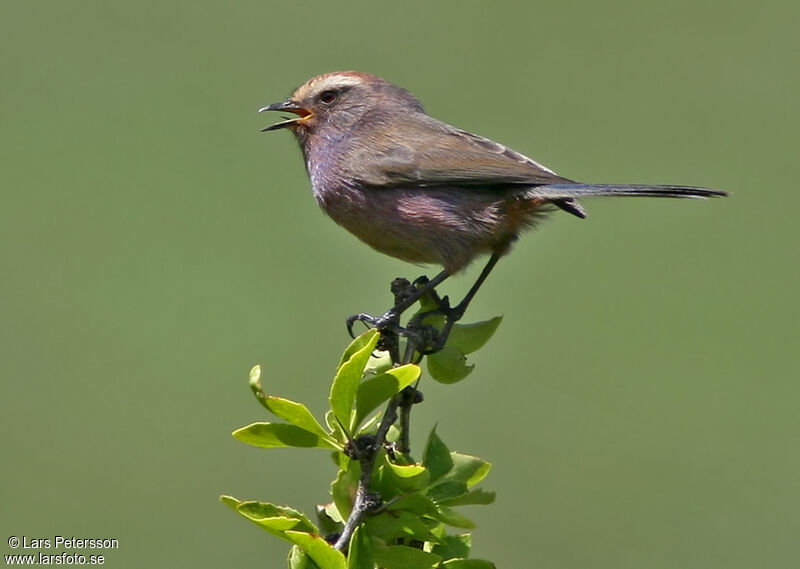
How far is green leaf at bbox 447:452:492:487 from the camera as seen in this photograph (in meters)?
2.13

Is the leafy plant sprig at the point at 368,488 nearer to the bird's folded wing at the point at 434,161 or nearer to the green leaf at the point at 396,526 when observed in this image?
the green leaf at the point at 396,526

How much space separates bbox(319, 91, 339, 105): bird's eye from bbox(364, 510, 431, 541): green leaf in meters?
2.51

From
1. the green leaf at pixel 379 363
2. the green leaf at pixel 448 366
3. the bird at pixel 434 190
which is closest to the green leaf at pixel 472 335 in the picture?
the green leaf at pixel 448 366

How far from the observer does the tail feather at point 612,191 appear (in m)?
3.30

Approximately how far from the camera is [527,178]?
3.64m

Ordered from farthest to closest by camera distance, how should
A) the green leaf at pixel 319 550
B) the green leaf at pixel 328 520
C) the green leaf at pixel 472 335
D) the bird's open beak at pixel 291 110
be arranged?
the bird's open beak at pixel 291 110, the green leaf at pixel 472 335, the green leaf at pixel 328 520, the green leaf at pixel 319 550

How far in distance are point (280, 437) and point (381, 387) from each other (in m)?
0.21

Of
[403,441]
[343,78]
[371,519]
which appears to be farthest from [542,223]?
[371,519]

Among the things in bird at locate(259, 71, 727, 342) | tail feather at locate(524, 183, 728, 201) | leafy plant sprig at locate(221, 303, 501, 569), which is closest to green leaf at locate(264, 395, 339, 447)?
leafy plant sprig at locate(221, 303, 501, 569)

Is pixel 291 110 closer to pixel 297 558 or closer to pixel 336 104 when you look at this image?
pixel 336 104

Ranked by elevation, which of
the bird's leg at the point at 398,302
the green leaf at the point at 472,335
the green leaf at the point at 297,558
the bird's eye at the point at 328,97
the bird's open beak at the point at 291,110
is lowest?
the green leaf at the point at 297,558

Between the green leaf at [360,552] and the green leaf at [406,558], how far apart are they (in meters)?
0.03

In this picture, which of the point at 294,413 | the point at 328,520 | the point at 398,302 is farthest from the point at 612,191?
the point at 294,413

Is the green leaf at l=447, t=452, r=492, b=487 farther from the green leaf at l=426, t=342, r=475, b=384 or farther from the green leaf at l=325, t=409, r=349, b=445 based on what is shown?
the green leaf at l=426, t=342, r=475, b=384
